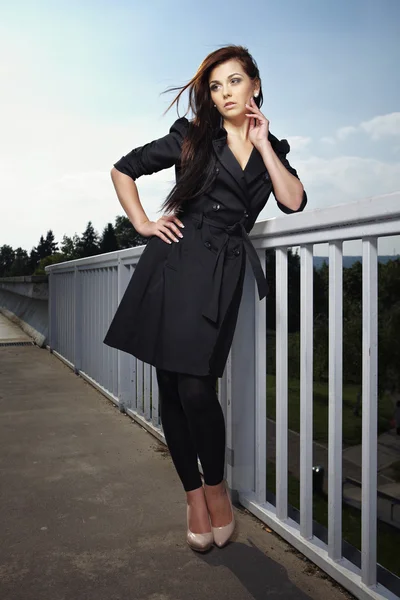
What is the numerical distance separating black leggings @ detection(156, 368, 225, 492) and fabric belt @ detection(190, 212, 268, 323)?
0.21 m

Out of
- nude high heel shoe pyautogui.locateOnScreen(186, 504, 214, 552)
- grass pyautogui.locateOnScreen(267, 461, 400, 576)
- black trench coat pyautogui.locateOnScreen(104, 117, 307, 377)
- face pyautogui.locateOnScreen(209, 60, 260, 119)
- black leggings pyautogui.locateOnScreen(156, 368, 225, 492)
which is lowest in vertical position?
grass pyautogui.locateOnScreen(267, 461, 400, 576)

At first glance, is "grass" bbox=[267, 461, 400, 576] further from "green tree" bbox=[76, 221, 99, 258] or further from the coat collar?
"green tree" bbox=[76, 221, 99, 258]

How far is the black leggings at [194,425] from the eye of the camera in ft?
5.37

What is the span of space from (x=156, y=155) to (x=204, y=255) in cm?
36

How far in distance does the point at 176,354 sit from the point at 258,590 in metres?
0.63

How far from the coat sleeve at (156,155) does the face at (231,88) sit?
0.42 ft

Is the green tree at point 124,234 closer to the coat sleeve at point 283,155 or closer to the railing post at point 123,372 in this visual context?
the railing post at point 123,372

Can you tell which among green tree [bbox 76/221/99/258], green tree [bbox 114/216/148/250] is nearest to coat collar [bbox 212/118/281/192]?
green tree [bbox 114/216/148/250]

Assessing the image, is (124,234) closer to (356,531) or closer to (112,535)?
(356,531)

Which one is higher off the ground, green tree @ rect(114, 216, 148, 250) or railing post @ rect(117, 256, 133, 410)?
green tree @ rect(114, 216, 148, 250)

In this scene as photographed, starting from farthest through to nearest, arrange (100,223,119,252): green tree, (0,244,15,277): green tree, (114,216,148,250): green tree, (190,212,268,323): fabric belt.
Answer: (0,244,15,277): green tree → (114,216,148,250): green tree → (100,223,119,252): green tree → (190,212,268,323): fabric belt

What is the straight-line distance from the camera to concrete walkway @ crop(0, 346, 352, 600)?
1451 millimetres

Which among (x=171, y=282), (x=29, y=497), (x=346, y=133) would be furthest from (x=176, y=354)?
(x=346, y=133)

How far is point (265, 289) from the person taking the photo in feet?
5.49
